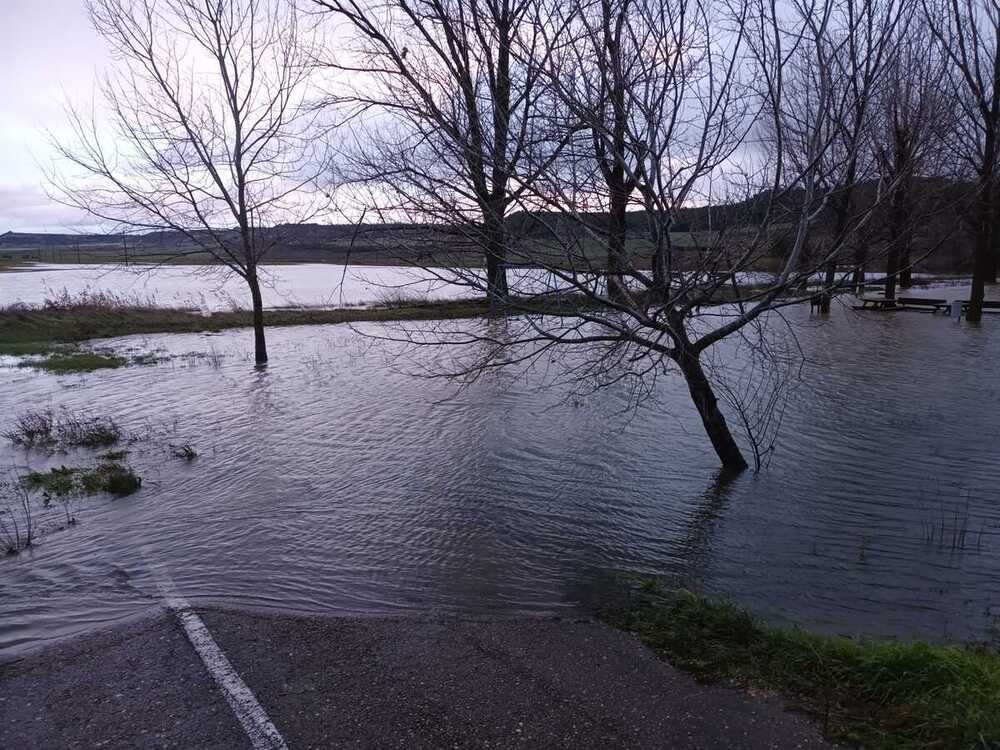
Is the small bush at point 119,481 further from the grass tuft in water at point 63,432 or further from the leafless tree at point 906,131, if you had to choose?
the leafless tree at point 906,131

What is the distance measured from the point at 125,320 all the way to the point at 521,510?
2309cm

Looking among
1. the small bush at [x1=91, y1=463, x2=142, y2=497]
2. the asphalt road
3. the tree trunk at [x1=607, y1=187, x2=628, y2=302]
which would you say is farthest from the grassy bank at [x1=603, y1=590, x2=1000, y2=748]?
the small bush at [x1=91, y1=463, x2=142, y2=497]

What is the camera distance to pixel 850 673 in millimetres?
4273

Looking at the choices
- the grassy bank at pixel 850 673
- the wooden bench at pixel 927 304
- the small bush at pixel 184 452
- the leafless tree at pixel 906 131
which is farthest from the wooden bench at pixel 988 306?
the small bush at pixel 184 452

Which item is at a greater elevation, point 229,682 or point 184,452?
point 229,682

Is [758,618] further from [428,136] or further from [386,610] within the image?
[428,136]

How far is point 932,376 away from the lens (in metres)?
15.1

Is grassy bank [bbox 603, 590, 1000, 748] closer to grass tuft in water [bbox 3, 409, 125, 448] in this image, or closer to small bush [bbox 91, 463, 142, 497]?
small bush [bbox 91, 463, 142, 497]

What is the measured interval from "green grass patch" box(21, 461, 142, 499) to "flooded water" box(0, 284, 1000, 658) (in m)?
0.22

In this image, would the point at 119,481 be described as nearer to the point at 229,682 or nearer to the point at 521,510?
the point at 521,510

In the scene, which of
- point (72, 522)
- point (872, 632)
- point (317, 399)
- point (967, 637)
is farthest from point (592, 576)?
point (317, 399)

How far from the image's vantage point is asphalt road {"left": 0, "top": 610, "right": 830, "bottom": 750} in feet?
12.4

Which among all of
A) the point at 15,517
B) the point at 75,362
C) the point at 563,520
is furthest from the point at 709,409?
the point at 75,362

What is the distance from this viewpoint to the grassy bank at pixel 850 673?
3627 mm
